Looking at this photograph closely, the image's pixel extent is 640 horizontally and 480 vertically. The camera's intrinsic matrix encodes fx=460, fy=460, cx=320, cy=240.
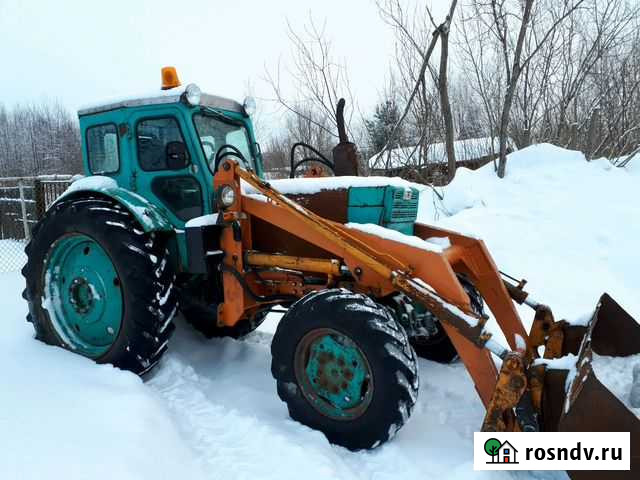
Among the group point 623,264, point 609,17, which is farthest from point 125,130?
point 609,17

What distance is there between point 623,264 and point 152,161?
209 inches

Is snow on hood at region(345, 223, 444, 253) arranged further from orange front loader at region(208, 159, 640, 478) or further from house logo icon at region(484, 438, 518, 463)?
house logo icon at region(484, 438, 518, 463)

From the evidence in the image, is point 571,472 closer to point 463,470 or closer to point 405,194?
point 463,470

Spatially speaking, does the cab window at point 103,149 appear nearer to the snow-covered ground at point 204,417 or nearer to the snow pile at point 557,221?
the snow-covered ground at point 204,417

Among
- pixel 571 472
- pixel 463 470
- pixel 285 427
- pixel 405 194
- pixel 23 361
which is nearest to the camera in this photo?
pixel 571 472

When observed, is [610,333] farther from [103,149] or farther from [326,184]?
[103,149]

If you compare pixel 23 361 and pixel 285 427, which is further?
pixel 23 361

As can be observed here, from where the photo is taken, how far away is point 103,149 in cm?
402

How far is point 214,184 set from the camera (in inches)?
132

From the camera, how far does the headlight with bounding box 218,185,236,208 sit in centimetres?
330

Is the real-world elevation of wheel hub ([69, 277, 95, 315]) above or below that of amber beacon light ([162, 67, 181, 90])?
below

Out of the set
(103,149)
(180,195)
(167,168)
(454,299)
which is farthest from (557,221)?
(103,149)

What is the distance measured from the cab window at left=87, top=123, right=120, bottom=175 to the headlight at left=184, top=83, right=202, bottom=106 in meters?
0.81

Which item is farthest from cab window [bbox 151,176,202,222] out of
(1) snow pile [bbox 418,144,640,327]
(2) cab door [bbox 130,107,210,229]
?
(1) snow pile [bbox 418,144,640,327]
